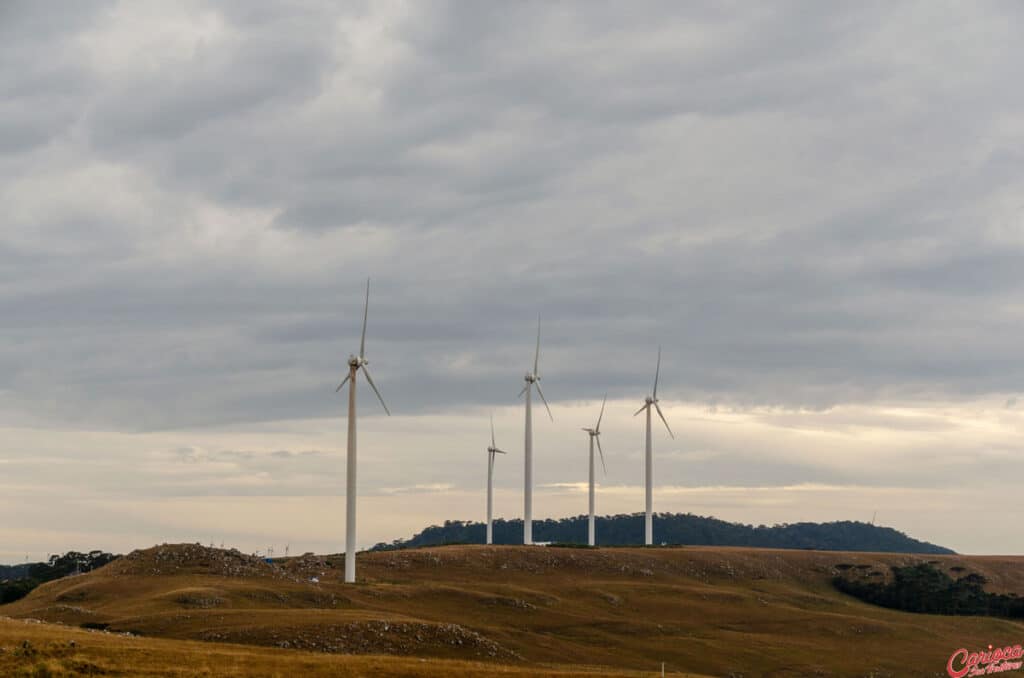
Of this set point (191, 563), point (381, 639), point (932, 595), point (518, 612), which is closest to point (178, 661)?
point (381, 639)

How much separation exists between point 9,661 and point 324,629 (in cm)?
2857

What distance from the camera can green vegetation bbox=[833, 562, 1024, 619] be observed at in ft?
593

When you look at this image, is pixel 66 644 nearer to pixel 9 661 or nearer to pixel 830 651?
pixel 9 661

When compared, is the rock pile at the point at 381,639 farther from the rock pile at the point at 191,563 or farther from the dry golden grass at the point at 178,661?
the rock pile at the point at 191,563

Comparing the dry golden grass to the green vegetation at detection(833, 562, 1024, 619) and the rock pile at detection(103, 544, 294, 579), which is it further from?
the green vegetation at detection(833, 562, 1024, 619)

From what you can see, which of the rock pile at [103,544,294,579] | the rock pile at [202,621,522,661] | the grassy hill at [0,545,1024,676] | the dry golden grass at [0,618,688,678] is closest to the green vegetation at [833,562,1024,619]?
the grassy hill at [0,545,1024,676]

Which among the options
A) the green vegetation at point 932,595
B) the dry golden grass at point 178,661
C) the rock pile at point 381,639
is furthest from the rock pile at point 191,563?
the green vegetation at point 932,595

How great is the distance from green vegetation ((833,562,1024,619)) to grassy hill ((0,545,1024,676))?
19.3 feet

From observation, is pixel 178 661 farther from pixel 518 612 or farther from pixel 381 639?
pixel 518 612

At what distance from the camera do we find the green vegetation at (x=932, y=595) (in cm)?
18062

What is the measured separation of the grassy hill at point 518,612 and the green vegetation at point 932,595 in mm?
5876

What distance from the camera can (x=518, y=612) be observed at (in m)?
129

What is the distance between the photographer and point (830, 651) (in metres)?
130

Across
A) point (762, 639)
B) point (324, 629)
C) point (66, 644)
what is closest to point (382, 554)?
point (762, 639)
